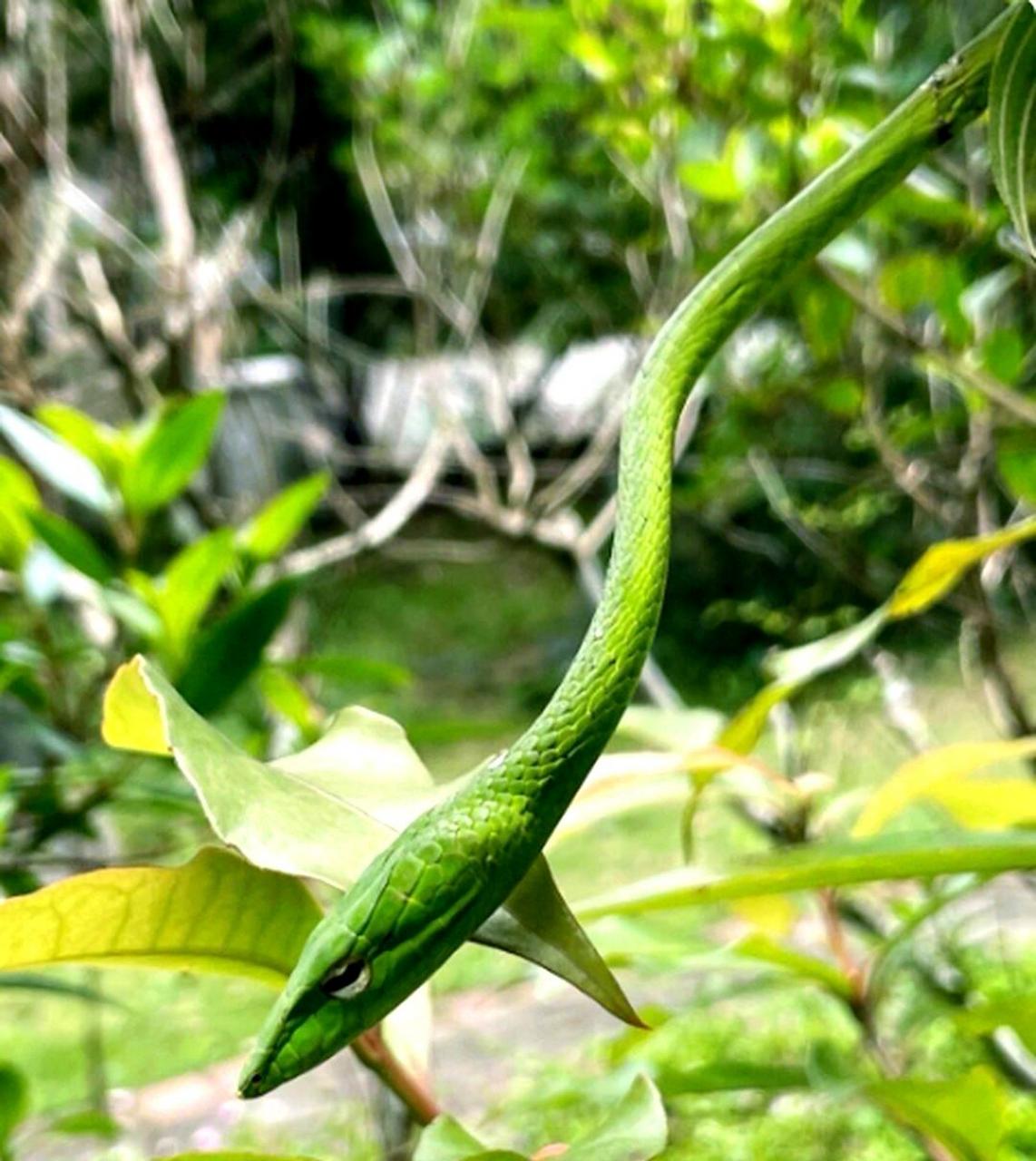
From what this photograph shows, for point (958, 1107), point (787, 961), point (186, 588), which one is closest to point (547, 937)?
point (958, 1107)

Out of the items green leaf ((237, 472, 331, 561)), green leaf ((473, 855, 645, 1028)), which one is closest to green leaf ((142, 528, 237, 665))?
green leaf ((237, 472, 331, 561))

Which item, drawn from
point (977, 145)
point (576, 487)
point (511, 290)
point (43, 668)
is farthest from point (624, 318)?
point (43, 668)

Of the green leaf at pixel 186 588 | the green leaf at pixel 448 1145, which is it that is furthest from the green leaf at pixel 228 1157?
the green leaf at pixel 186 588

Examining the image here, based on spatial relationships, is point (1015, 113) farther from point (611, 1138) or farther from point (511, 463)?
point (511, 463)

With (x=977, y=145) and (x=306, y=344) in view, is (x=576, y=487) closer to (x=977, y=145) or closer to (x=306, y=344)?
(x=306, y=344)

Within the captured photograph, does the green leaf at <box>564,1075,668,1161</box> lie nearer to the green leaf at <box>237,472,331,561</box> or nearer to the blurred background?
the blurred background

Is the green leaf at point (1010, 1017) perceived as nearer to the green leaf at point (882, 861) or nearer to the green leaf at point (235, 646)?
the green leaf at point (882, 861)
